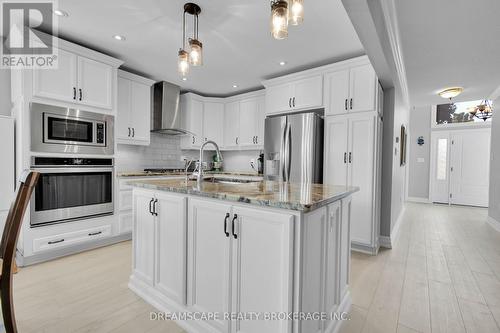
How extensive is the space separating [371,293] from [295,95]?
271cm

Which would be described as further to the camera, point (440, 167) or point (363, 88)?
point (440, 167)

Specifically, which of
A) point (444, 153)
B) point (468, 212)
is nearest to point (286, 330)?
point (468, 212)

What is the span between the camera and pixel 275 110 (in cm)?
384

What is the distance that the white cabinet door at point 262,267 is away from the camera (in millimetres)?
1155

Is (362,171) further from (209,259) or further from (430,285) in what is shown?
(209,259)

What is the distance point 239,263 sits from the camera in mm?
1334

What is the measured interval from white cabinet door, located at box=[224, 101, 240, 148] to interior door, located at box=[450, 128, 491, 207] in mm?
Answer: 6043

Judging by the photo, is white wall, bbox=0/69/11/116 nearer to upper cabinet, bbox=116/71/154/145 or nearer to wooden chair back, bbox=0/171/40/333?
upper cabinet, bbox=116/71/154/145

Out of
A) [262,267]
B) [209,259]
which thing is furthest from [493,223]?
[209,259]

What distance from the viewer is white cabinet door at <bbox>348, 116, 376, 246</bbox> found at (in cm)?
294

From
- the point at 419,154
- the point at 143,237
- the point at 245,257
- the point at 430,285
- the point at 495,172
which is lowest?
the point at 430,285

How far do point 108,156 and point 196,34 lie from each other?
6.18 ft

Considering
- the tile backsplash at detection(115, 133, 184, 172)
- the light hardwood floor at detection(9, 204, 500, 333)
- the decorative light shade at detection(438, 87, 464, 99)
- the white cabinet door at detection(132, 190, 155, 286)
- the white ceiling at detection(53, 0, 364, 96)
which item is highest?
the white ceiling at detection(53, 0, 364, 96)

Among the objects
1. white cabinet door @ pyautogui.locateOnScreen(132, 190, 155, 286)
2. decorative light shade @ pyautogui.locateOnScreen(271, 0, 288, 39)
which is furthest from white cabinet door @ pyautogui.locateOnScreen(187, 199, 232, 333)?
decorative light shade @ pyautogui.locateOnScreen(271, 0, 288, 39)
